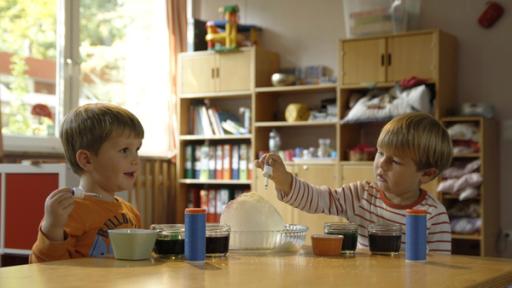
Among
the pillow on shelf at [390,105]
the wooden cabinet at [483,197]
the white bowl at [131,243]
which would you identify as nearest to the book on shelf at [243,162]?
the pillow on shelf at [390,105]

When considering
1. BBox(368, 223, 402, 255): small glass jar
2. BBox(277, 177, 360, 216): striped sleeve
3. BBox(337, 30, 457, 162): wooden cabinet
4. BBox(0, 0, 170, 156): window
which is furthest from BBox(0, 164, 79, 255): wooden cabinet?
BBox(368, 223, 402, 255): small glass jar

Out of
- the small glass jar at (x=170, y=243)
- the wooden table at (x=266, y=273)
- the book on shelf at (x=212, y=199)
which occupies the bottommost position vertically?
the book on shelf at (x=212, y=199)

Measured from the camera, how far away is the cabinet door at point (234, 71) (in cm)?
560

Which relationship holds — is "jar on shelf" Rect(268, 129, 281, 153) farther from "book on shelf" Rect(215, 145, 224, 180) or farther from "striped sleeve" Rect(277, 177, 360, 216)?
"striped sleeve" Rect(277, 177, 360, 216)

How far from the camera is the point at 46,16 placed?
505 centimetres

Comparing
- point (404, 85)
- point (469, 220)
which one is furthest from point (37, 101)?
point (469, 220)

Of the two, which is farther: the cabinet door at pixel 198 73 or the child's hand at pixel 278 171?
the cabinet door at pixel 198 73

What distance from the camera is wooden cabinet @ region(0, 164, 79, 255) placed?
3.68 metres

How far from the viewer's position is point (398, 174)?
1977 millimetres

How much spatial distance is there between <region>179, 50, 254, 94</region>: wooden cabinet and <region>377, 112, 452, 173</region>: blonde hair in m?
3.63

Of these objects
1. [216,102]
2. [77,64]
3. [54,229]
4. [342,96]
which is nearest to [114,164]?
[54,229]

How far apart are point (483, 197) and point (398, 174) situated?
2.78m

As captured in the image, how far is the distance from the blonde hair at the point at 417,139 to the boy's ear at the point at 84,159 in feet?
2.62

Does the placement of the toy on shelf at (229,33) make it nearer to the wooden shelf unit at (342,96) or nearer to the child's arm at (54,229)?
the wooden shelf unit at (342,96)
